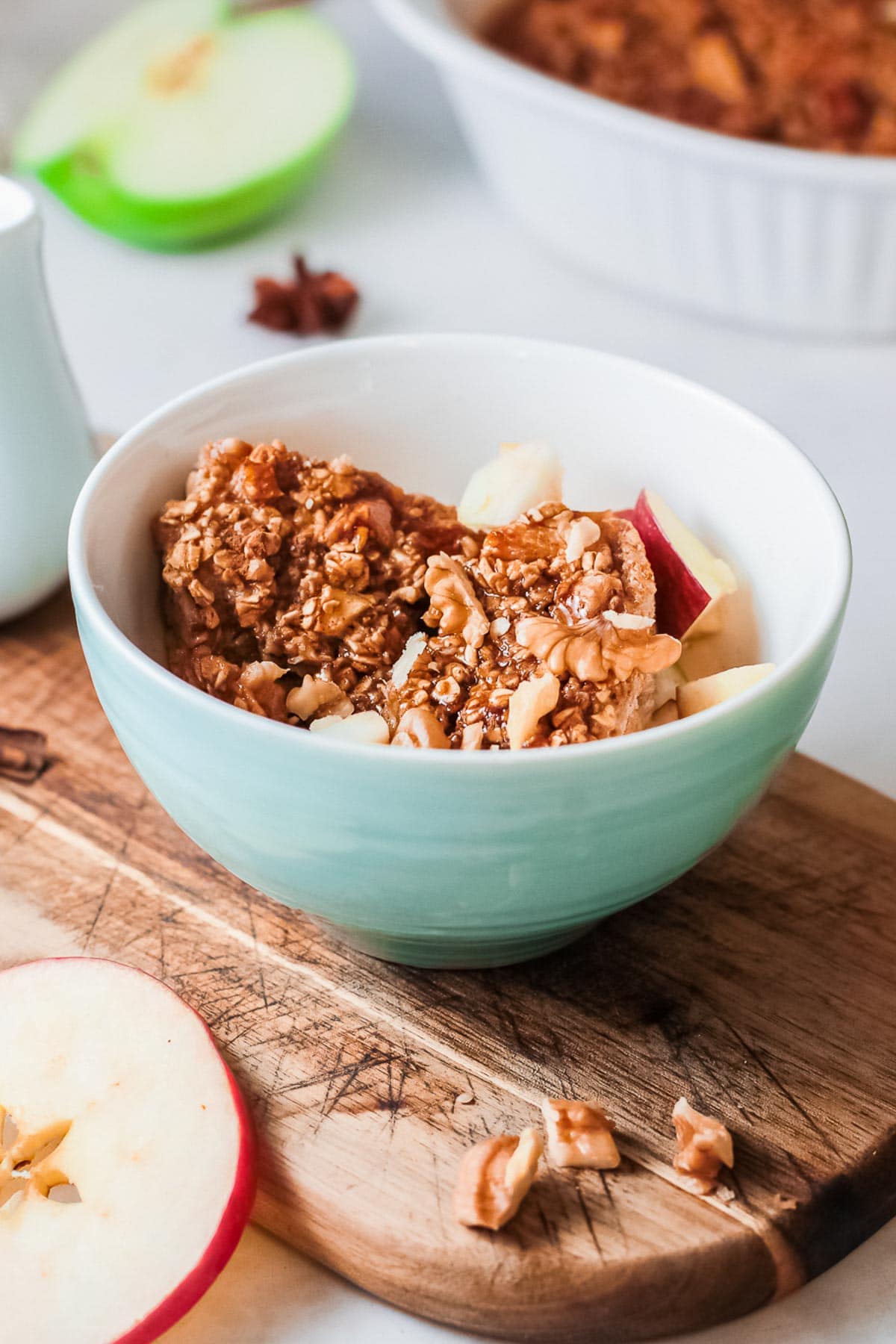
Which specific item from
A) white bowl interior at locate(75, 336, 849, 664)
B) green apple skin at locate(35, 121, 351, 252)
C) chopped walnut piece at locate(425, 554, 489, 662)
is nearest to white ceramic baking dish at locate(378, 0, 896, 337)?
green apple skin at locate(35, 121, 351, 252)

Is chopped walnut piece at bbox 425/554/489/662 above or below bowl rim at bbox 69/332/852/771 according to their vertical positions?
below

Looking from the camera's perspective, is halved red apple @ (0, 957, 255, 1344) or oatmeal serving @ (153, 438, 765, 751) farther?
oatmeal serving @ (153, 438, 765, 751)

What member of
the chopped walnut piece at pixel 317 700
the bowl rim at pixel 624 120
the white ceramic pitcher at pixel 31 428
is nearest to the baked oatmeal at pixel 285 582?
the chopped walnut piece at pixel 317 700

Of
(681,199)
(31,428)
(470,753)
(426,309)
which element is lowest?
(426,309)

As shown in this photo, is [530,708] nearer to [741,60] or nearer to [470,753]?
[470,753]

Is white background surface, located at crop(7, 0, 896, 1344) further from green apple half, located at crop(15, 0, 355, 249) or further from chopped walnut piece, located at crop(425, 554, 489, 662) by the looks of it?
chopped walnut piece, located at crop(425, 554, 489, 662)

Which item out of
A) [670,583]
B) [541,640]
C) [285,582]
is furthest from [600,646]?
[285,582]

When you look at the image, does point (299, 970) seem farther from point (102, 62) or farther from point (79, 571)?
point (102, 62)

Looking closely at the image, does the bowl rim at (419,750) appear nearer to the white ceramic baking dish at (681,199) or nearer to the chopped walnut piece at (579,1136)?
the chopped walnut piece at (579,1136)
